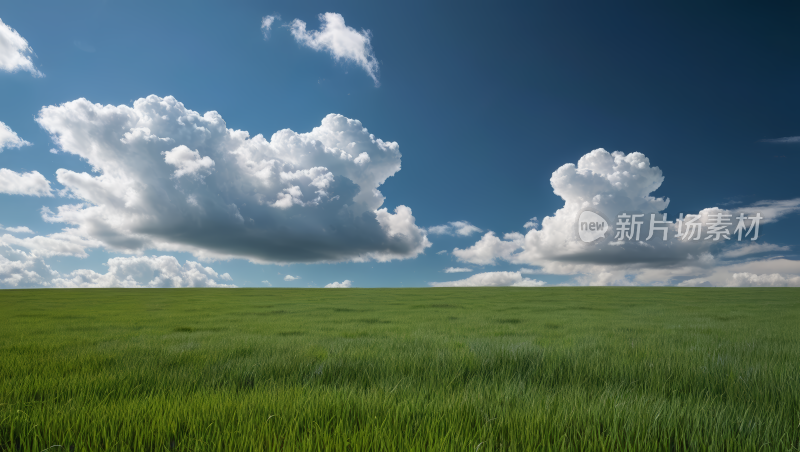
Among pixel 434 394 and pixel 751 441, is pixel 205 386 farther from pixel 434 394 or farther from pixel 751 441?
pixel 751 441

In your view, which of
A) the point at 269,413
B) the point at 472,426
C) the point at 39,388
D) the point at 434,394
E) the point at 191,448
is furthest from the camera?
the point at 39,388

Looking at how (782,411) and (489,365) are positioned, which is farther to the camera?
(489,365)

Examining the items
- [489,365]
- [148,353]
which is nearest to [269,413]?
[489,365]

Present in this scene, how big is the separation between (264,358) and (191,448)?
305 centimetres

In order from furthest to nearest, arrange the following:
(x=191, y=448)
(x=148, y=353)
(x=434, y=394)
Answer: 1. (x=148, y=353)
2. (x=434, y=394)
3. (x=191, y=448)

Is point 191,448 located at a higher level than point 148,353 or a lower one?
higher

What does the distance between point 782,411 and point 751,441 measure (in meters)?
1.04

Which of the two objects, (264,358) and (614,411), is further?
(264,358)

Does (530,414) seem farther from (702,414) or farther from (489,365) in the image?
(489,365)

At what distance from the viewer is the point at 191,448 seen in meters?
2.13

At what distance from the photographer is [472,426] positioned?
2463 millimetres

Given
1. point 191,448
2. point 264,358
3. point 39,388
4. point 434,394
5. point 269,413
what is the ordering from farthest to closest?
point 264,358 → point 39,388 → point 434,394 → point 269,413 → point 191,448

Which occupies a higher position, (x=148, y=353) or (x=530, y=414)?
(x=530, y=414)

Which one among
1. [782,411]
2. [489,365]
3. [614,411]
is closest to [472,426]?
[614,411]
